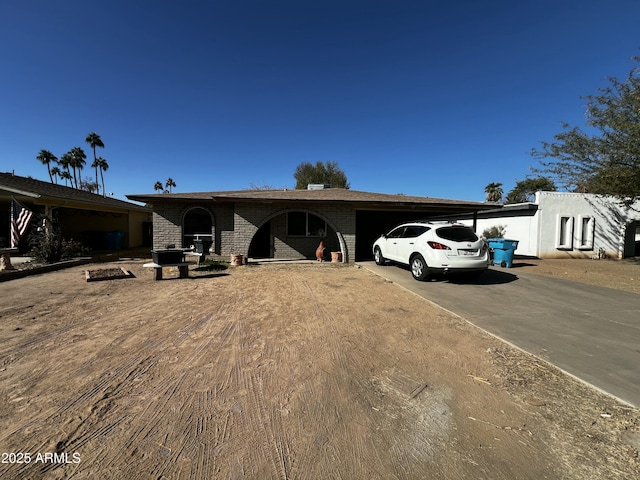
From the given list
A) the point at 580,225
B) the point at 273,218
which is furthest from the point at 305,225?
the point at 580,225

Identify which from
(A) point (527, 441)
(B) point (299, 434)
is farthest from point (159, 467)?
(A) point (527, 441)

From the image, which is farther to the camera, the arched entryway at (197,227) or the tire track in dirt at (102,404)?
the arched entryway at (197,227)

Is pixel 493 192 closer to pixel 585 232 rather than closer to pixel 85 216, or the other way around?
pixel 585 232

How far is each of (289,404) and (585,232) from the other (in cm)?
2151

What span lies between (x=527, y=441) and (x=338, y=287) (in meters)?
5.40

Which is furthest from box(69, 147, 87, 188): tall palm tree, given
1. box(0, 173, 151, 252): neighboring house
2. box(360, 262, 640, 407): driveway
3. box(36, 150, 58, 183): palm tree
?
box(360, 262, 640, 407): driveway

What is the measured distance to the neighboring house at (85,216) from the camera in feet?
45.4

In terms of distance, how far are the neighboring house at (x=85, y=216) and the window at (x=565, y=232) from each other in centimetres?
2578

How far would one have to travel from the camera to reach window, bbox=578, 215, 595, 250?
1642 centimetres

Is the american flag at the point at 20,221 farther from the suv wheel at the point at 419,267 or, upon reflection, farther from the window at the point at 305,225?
the suv wheel at the point at 419,267

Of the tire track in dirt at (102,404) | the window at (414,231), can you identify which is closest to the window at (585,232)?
the window at (414,231)

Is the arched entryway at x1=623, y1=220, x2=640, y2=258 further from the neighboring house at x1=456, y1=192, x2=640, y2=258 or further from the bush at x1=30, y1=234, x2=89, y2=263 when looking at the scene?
the bush at x1=30, y1=234, x2=89, y2=263

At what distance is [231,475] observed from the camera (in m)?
1.77

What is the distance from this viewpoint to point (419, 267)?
818 cm
